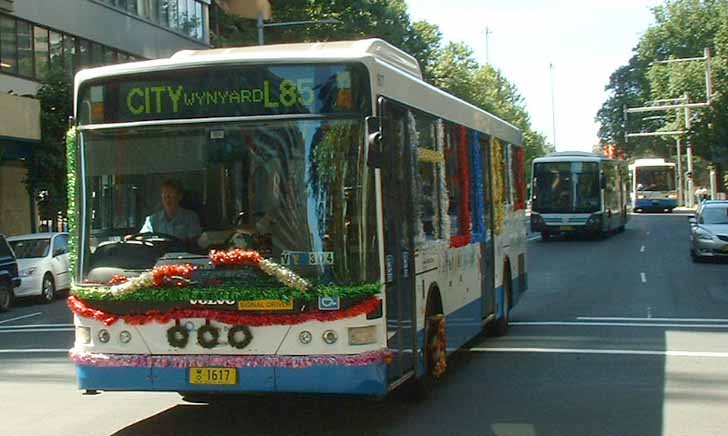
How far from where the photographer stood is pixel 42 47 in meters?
36.3

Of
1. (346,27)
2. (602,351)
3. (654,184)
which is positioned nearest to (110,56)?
(346,27)

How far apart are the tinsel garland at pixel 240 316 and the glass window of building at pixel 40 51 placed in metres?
29.5

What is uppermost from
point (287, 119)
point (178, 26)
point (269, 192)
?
point (178, 26)

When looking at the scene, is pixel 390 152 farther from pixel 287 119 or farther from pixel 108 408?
pixel 108 408

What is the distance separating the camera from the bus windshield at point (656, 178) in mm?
66062

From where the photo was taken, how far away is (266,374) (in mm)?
7699

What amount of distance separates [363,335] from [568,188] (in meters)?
32.9

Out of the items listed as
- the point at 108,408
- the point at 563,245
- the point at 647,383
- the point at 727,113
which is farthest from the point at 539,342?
the point at 727,113

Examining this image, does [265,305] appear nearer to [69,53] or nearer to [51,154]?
[51,154]

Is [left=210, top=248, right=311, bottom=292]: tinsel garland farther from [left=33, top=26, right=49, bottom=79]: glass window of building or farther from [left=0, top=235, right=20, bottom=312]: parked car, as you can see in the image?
[left=33, top=26, right=49, bottom=79]: glass window of building

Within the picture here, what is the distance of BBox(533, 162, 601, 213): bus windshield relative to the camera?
3959 cm

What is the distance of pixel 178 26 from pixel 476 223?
36.8 meters

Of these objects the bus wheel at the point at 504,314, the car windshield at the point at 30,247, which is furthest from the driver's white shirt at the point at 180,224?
the car windshield at the point at 30,247

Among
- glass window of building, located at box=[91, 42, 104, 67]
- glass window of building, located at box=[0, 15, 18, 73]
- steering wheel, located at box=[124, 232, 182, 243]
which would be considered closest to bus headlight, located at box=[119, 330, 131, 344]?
steering wheel, located at box=[124, 232, 182, 243]
